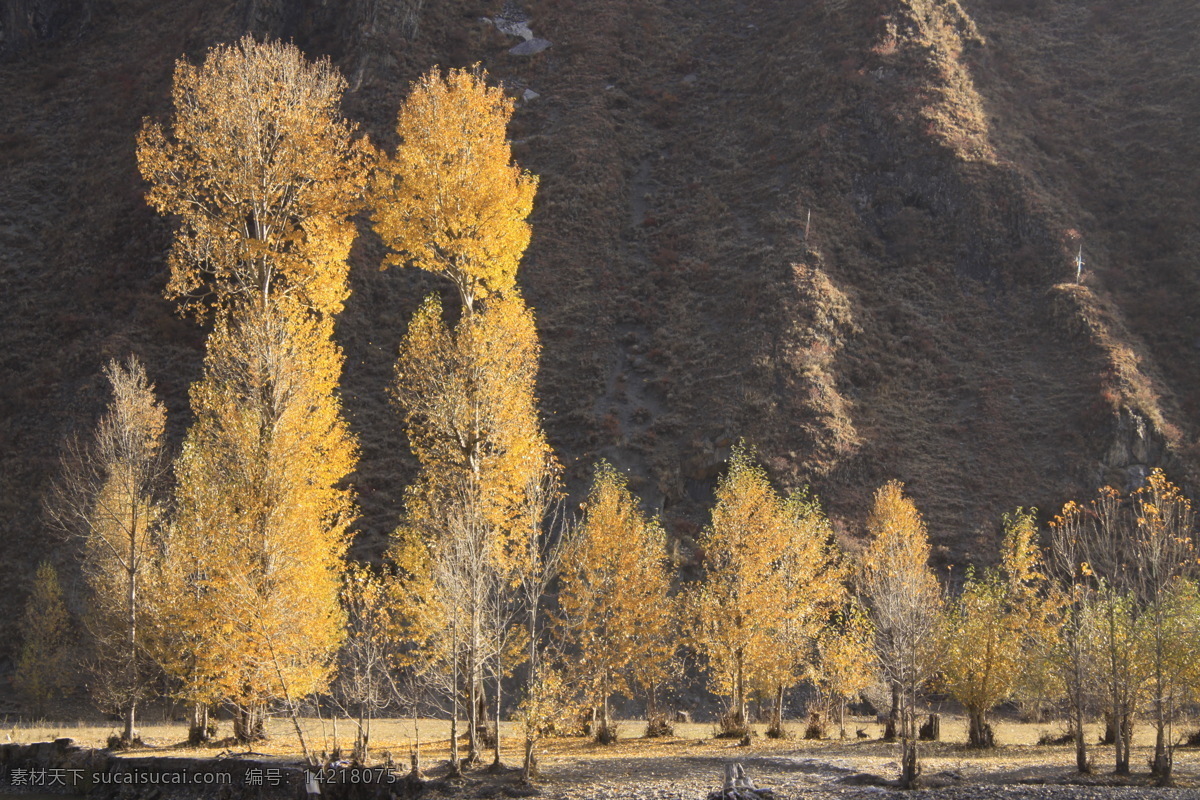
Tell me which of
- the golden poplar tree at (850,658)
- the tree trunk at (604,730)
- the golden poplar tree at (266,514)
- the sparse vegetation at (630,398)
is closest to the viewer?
the golden poplar tree at (266,514)

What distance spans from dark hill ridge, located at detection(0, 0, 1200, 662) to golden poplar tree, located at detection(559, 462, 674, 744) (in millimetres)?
17086

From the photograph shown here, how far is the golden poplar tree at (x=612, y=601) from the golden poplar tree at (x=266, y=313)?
25.4 feet

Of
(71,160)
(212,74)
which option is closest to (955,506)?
(212,74)

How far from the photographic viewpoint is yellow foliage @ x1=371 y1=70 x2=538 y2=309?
909 inches

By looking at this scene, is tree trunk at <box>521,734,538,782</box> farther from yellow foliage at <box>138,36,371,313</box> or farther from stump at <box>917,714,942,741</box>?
stump at <box>917,714,942,741</box>

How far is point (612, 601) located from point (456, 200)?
12.8 meters

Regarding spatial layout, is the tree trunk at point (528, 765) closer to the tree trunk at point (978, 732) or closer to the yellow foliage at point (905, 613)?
the yellow foliage at point (905, 613)

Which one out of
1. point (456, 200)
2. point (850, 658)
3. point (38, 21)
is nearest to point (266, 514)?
point (456, 200)

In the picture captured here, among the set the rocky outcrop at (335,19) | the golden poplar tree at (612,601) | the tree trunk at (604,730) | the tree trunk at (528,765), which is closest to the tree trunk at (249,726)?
the tree trunk at (528,765)

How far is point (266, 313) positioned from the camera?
22359 millimetres

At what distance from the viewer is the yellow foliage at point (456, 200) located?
23.1 metres

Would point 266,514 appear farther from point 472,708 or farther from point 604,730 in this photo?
point 604,730

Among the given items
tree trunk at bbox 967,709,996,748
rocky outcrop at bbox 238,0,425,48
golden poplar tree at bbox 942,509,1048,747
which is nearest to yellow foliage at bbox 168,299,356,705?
golden poplar tree at bbox 942,509,1048,747

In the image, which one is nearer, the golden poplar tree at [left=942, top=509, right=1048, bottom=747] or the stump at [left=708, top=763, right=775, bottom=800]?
the stump at [left=708, top=763, right=775, bottom=800]
